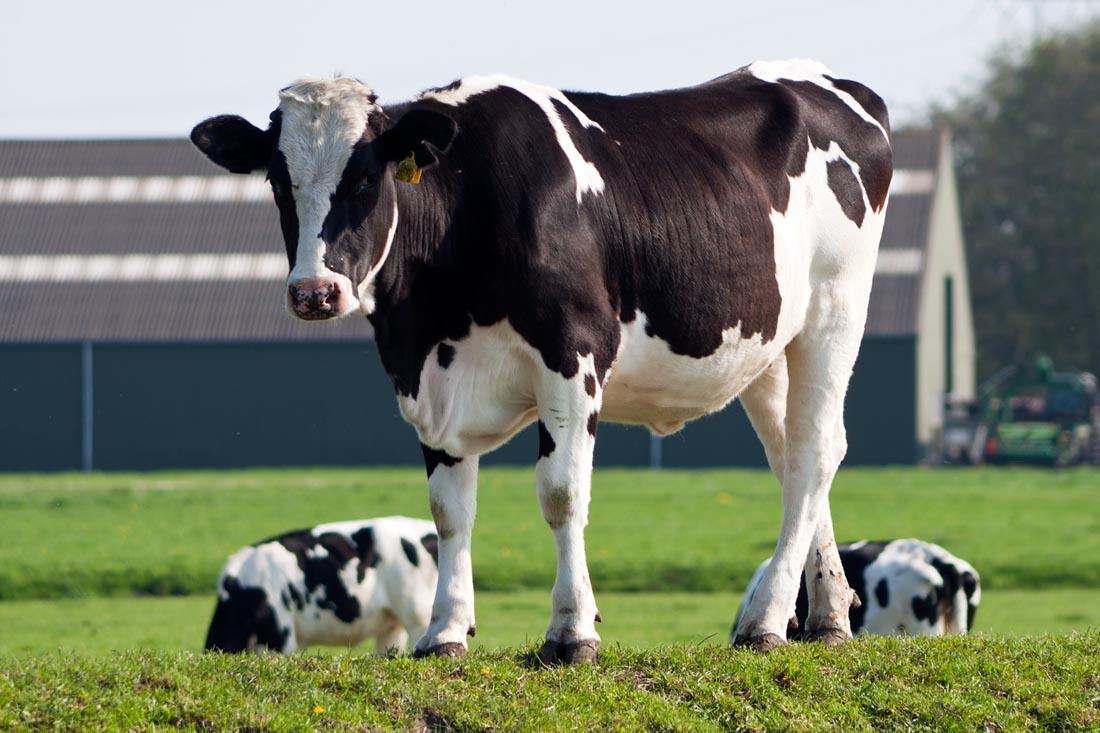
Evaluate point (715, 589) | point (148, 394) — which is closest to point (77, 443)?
point (148, 394)

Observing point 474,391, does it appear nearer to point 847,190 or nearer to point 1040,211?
point 847,190

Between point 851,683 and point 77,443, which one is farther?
point 77,443

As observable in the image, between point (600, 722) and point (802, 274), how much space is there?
2.72 m

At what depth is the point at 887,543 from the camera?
1481 cm

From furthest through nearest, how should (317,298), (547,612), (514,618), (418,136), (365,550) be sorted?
(547,612), (514,618), (365,550), (418,136), (317,298)

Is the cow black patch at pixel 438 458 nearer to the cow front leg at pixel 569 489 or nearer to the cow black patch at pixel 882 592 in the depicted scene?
the cow front leg at pixel 569 489

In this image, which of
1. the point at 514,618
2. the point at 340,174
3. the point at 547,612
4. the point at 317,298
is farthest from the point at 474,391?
the point at 547,612

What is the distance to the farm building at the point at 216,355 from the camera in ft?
155

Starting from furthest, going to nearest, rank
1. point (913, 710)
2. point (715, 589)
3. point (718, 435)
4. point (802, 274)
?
point (718, 435)
point (715, 589)
point (802, 274)
point (913, 710)

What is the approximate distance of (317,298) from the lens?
7289 millimetres

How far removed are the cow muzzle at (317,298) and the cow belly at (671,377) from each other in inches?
54.0

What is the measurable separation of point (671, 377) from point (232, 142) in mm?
2242

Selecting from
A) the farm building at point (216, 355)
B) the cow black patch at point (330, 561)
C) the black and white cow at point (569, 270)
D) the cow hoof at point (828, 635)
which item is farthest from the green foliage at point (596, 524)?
the black and white cow at point (569, 270)

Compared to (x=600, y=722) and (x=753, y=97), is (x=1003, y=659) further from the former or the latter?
(x=753, y=97)
